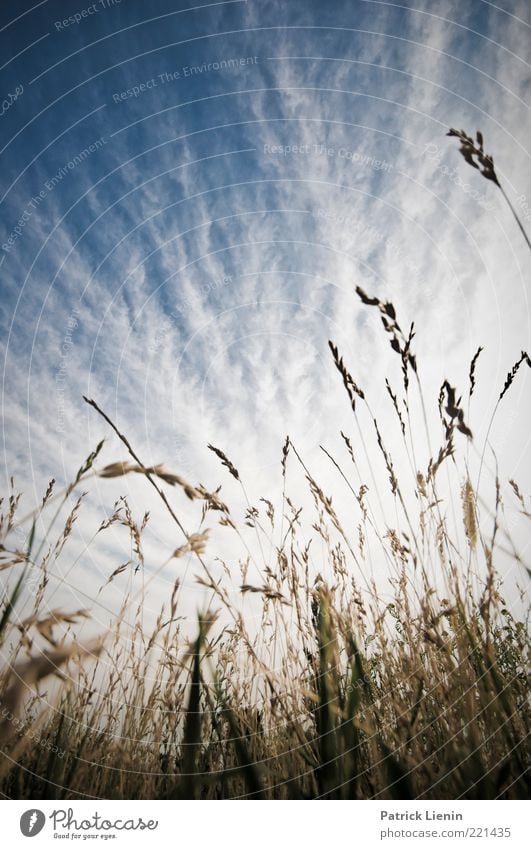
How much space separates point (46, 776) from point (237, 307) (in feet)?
12.3

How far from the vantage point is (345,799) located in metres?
1.19

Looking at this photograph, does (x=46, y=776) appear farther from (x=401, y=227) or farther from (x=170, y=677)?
(x=401, y=227)

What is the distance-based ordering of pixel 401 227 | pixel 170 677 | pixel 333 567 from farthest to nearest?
1. pixel 401 227
2. pixel 333 567
3. pixel 170 677

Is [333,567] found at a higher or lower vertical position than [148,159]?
lower

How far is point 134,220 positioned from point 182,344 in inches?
48.3

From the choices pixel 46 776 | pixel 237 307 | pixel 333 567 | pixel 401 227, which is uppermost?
pixel 237 307

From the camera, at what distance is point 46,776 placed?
4.50 ft

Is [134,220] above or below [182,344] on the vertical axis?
above
